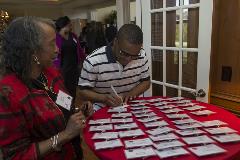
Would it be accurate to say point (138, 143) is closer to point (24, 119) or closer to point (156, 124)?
point (156, 124)

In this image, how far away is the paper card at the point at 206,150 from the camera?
3.63ft

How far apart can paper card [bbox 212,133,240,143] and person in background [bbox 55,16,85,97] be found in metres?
2.99

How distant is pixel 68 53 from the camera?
3963mm

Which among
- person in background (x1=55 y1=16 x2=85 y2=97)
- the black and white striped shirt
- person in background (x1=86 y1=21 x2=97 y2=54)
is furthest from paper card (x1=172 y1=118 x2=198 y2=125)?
person in background (x1=86 y1=21 x2=97 y2=54)

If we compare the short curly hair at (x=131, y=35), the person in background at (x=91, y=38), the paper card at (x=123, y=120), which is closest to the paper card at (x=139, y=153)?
the paper card at (x=123, y=120)

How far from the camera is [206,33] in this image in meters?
2.09

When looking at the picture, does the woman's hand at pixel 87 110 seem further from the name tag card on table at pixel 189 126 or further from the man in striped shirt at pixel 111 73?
the name tag card on table at pixel 189 126

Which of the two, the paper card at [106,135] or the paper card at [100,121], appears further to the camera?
the paper card at [100,121]

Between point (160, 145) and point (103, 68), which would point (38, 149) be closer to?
point (160, 145)

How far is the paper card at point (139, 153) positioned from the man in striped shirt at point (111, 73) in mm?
660

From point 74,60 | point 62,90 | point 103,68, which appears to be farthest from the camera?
point 74,60

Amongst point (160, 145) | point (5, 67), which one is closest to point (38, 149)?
point (5, 67)

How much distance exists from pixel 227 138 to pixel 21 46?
1048mm

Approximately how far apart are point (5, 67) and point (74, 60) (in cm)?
299
